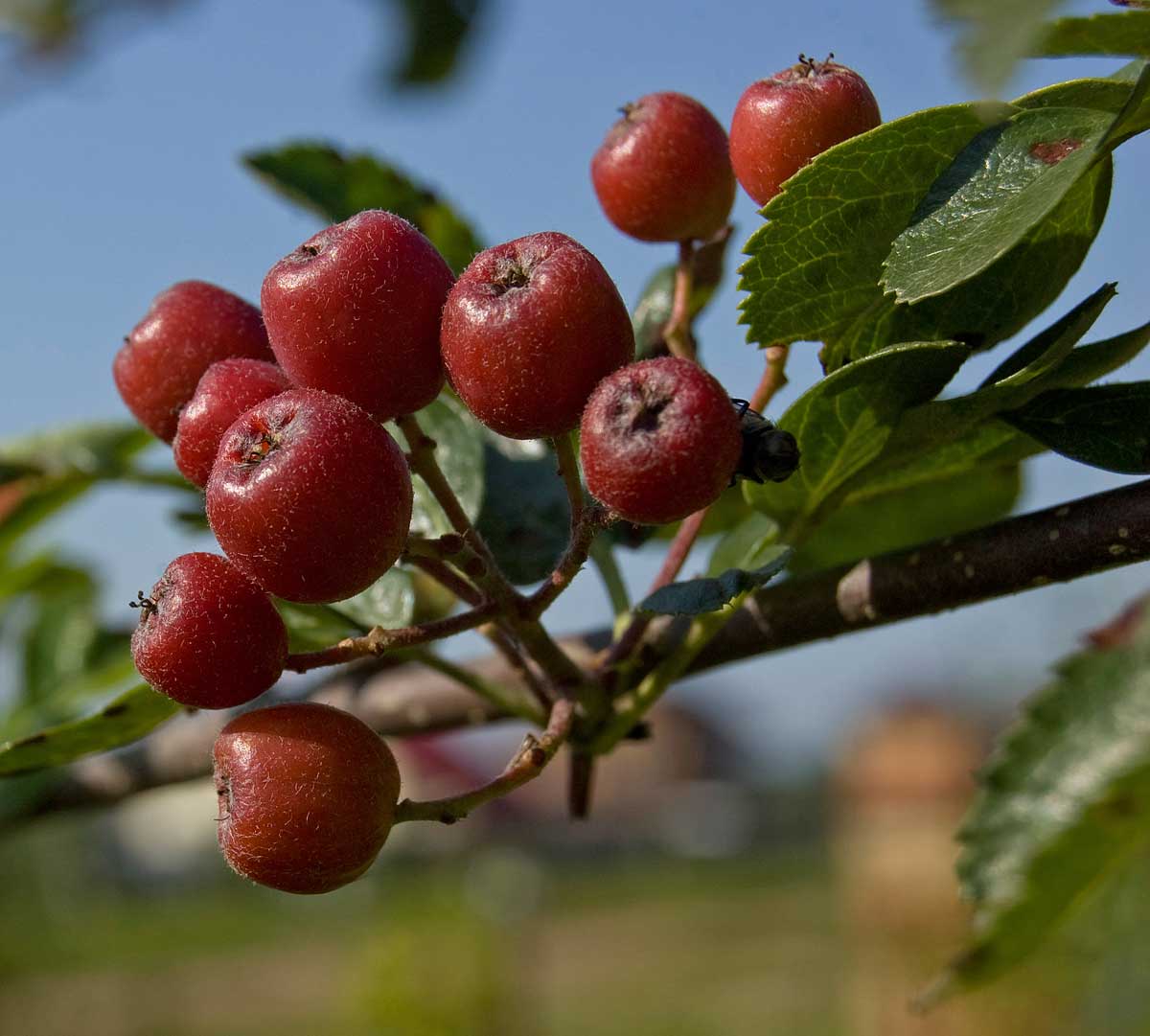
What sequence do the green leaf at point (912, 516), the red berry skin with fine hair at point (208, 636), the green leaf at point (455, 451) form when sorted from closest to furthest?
1. the red berry skin with fine hair at point (208, 636)
2. the green leaf at point (455, 451)
3. the green leaf at point (912, 516)

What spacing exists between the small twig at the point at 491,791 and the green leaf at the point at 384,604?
372mm

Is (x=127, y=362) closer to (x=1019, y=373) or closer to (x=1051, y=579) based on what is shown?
(x=1019, y=373)

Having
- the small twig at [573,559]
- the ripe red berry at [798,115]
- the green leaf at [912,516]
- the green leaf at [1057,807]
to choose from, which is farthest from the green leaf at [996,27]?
the green leaf at [912,516]

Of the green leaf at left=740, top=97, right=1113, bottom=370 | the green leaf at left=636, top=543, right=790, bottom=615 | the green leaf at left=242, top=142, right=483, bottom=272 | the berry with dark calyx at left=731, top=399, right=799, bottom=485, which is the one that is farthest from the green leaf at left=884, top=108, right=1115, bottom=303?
the green leaf at left=242, top=142, right=483, bottom=272

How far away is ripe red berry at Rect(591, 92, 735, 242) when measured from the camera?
52.4 inches

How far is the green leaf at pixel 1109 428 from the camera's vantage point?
1.17m

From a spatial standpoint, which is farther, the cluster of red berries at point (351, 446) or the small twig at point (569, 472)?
the small twig at point (569, 472)

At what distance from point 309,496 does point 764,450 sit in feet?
1.13

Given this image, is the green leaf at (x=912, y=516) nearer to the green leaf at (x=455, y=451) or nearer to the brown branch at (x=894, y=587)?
the brown branch at (x=894, y=587)

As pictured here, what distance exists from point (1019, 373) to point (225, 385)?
67cm

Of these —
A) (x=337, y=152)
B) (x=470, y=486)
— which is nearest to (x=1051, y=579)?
(x=470, y=486)

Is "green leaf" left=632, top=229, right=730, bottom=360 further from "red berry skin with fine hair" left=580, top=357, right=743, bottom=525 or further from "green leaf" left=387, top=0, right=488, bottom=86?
"red berry skin with fine hair" left=580, top=357, right=743, bottom=525

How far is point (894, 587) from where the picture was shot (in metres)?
1.33

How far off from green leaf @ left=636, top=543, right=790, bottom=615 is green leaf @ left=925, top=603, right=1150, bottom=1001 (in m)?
0.23
